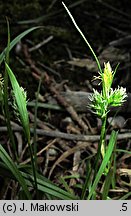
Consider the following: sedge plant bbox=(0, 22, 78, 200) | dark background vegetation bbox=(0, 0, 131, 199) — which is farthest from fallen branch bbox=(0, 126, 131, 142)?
sedge plant bbox=(0, 22, 78, 200)

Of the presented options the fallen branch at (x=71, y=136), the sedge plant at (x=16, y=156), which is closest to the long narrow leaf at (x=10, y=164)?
the sedge plant at (x=16, y=156)

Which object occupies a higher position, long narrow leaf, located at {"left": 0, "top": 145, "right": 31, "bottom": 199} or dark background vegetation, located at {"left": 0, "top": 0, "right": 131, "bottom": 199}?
dark background vegetation, located at {"left": 0, "top": 0, "right": 131, "bottom": 199}

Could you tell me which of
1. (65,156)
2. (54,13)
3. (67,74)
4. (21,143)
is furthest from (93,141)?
(54,13)

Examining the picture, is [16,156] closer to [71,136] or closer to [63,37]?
[71,136]

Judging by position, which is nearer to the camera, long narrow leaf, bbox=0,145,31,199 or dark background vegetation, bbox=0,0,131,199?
long narrow leaf, bbox=0,145,31,199

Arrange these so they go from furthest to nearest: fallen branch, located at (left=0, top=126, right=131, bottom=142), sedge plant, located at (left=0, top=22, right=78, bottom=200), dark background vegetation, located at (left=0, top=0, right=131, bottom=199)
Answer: dark background vegetation, located at (left=0, top=0, right=131, bottom=199)
fallen branch, located at (left=0, top=126, right=131, bottom=142)
sedge plant, located at (left=0, top=22, right=78, bottom=200)

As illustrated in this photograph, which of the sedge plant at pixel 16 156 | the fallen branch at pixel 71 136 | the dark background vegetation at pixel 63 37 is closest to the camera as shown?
the sedge plant at pixel 16 156

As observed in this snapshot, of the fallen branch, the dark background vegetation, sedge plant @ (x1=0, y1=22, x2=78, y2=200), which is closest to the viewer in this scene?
sedge plant @ (x1=0, y1=22, x2=78, y2=200)

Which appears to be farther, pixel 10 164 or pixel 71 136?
pixel 71 136

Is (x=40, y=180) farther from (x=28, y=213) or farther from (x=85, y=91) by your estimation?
(x=85, y=91)

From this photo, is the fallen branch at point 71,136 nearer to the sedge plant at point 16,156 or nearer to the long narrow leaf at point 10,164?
the sedge plant at point 16,156

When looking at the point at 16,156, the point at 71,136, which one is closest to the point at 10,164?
the point at 16,156

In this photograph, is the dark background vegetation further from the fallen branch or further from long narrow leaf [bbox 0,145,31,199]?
long narrow leaf [bbox 0,145,31,199]
